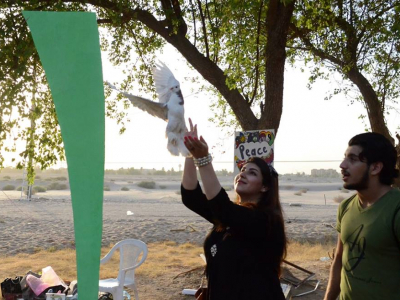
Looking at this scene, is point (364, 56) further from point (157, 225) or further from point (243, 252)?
point (157, 225)

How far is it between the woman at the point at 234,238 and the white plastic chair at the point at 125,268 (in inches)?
138

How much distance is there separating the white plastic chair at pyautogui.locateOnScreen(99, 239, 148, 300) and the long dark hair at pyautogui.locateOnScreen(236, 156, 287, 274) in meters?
3.44

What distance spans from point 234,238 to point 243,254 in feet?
0.26

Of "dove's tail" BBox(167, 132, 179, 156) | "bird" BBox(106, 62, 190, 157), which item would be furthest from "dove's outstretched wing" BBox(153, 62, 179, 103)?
"dove's tail" BBox(167, 132, 179, 156)

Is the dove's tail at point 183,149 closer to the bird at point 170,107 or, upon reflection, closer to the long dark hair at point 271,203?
the bird at point 170,107

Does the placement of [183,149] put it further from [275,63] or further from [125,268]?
[275,63]

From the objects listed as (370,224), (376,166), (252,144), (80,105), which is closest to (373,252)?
(370,224)

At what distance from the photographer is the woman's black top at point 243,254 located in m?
2.01

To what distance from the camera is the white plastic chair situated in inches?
212

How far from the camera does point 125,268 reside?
5.74 m

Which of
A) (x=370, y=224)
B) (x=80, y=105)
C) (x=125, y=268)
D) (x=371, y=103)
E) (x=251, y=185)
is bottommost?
(x=125, y=268)

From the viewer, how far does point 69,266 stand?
884 centimetres

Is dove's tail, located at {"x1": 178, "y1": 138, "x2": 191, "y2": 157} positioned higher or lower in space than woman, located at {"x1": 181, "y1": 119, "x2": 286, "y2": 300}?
higher

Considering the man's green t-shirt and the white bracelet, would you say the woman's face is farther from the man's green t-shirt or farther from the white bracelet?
the man's green t-shirt
